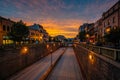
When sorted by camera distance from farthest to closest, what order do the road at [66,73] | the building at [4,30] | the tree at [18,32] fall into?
the tree at [18,32]
the building at [4,30]
the road at [66,73]

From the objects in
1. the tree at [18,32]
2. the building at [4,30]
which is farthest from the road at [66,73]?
the building at [4,30]

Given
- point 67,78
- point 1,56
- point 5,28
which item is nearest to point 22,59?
point 1,56

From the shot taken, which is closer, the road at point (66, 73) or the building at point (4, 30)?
the road at point (66, 73)

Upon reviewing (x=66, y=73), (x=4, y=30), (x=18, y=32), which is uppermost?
(x=4, y=30)

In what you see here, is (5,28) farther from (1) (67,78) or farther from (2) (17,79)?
(1) (67,78)

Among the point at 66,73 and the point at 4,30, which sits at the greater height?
the point at 4,30

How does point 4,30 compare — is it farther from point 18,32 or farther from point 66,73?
point 66,73

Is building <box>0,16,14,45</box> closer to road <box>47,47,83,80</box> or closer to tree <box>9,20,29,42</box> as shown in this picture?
tree <box>9,20,29,42</box>

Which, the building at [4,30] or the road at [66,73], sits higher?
the building at [4,30]

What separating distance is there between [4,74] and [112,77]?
17.3 meters

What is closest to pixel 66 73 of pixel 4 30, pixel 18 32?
pixel 18 32

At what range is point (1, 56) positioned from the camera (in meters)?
19.3

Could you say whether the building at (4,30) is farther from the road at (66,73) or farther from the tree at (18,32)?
the road at (66,73)

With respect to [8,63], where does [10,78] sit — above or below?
below
